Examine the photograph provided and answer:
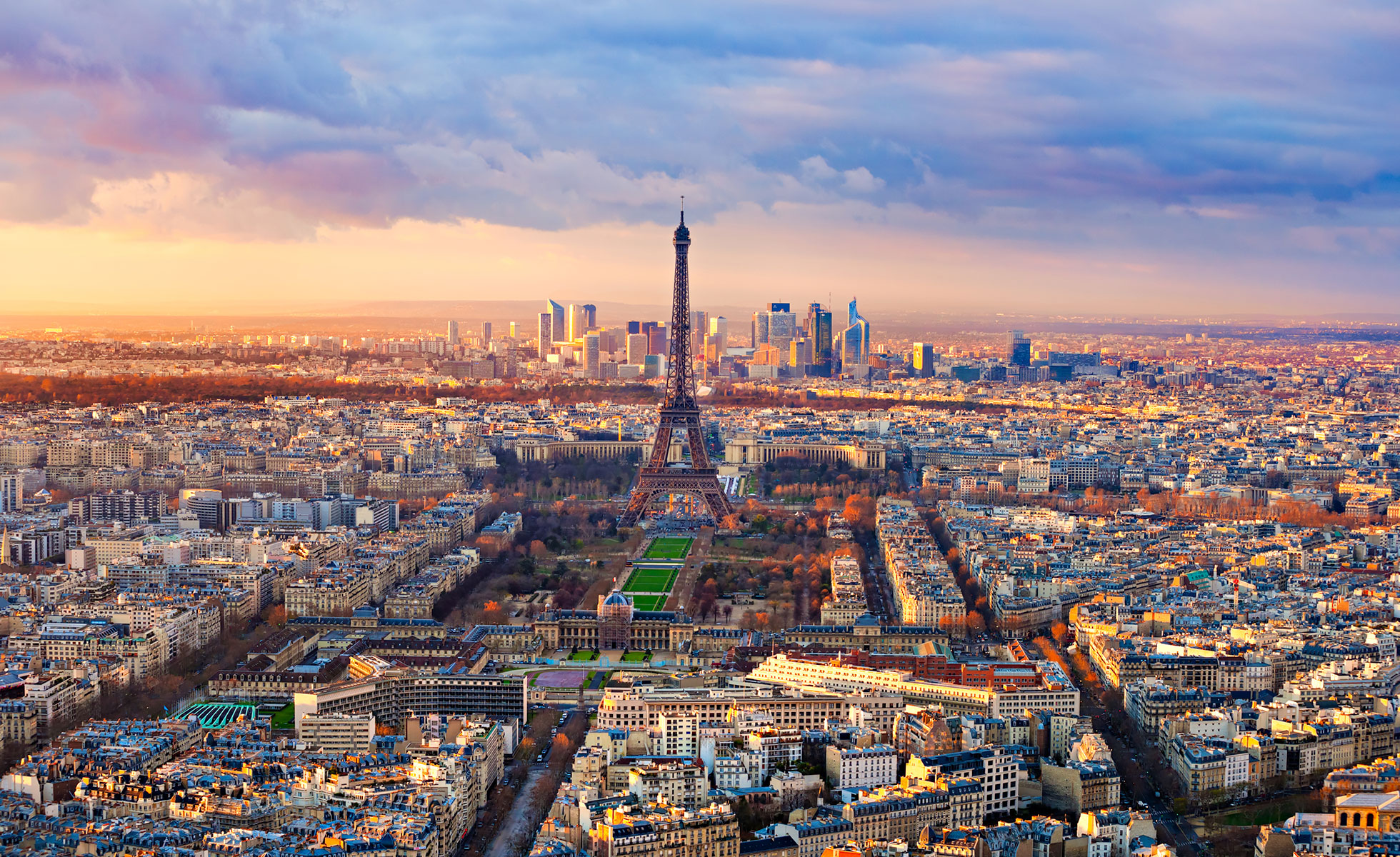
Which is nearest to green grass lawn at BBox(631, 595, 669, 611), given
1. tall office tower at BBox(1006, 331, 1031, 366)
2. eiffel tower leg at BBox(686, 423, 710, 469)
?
eiffel tower leg at BBox(686, 423, 710, 469)

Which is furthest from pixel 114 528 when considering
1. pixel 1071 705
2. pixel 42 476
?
pixel 1071 705

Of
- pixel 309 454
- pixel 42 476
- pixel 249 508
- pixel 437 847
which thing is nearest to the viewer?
pixel 437 847

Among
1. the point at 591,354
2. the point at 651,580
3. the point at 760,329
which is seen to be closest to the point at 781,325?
the point at 760,329

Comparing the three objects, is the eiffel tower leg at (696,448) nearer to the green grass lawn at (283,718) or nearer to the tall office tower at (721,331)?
the green grass lawn at (283,718)

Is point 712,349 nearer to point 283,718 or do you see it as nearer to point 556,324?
point 556,324

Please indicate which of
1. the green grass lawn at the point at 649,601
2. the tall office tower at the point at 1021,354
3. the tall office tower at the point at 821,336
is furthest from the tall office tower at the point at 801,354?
the green grass lawn at the point at 649,601

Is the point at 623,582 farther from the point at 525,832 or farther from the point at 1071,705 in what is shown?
the point at 525,832
